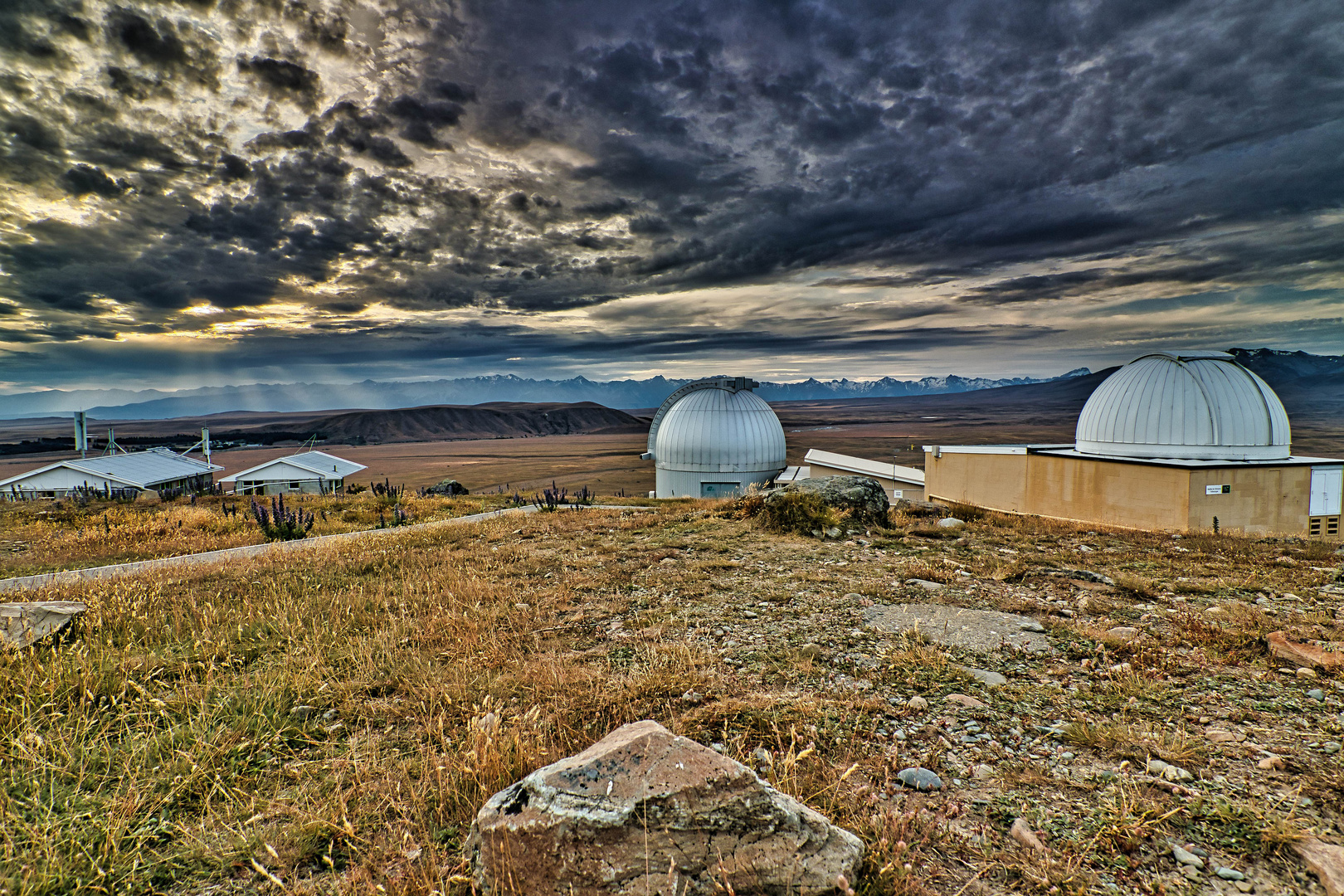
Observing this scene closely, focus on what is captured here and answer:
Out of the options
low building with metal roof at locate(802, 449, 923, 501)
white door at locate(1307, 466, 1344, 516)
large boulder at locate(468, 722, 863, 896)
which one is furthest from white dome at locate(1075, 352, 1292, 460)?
large boulder at locate(468, 722, 863, 896)

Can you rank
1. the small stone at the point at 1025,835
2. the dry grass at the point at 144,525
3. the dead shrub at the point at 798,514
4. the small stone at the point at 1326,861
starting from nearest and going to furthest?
the small stone at the point at 1326,861
the small stone at the point at 1025,835
the dry grass at the point at 144,525
the dead shrub at the point at 798,514

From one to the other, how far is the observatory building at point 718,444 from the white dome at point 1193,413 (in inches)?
495

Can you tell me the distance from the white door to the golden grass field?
38.2 feet

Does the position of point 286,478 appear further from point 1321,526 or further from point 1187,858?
point 1321,526

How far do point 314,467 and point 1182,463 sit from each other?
3855 centimetres

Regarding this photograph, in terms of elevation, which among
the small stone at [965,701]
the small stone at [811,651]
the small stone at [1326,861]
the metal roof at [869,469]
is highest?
the small stone at [1326,861]

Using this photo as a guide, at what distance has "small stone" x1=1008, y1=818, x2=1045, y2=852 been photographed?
223cm

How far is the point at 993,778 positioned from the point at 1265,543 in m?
10.8

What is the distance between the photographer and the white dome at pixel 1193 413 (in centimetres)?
1461

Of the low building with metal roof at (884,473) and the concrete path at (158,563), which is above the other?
the concrete path at (158,563)

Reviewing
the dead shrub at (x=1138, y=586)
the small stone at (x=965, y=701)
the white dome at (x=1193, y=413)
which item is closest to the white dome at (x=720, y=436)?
the white dome at (x=1193, y=413)

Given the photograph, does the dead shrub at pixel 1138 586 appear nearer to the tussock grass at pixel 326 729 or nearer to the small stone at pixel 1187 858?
the tussock grass at pixel 326 729

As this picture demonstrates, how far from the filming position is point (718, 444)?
24.7 meters

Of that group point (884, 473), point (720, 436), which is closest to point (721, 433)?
point (720, 436)
